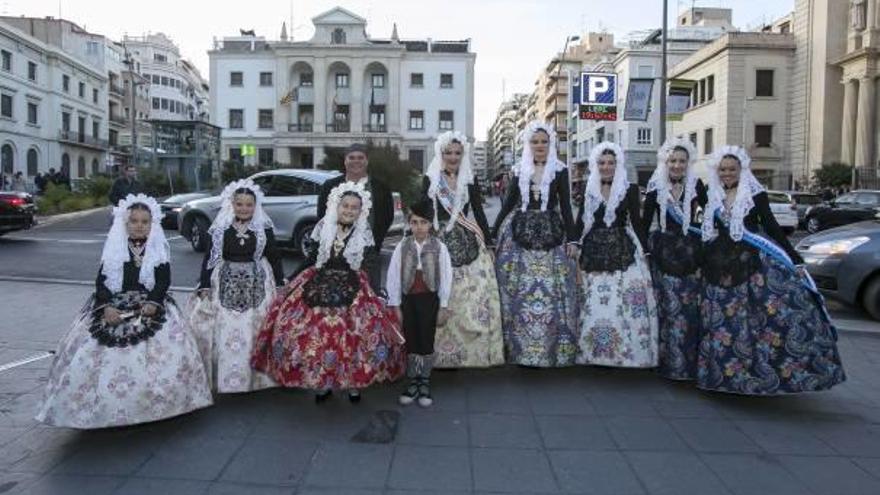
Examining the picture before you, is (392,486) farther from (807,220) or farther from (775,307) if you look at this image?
(807,220)

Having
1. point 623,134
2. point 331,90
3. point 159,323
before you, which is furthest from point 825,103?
point 159,323

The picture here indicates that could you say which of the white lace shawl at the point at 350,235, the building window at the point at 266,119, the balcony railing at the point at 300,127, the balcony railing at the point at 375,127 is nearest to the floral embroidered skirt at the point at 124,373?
the white lace shawl at the point at 350,235

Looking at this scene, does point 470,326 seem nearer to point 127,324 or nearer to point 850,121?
point 127,324

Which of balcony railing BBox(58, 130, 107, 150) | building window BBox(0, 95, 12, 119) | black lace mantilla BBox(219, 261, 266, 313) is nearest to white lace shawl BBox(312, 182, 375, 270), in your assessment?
black lace mantilla BBox(219, 261, 266, 313)

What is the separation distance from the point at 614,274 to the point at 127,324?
3.44 metres

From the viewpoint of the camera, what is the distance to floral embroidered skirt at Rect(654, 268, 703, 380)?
5.34 metres

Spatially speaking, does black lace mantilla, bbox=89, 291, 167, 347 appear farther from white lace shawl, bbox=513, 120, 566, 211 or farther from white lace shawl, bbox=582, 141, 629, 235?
white lace shawl, bbox=582, 141, 629, 235

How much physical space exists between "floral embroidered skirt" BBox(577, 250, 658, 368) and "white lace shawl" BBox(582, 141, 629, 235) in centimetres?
41

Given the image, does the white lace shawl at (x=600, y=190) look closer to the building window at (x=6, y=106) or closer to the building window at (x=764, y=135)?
the building window at (x=764, y=135)

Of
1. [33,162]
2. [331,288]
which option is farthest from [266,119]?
[331,288]

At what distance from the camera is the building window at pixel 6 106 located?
4800 cm

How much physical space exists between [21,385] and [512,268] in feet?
12.4

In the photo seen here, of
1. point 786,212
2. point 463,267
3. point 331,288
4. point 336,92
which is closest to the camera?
point 331,288

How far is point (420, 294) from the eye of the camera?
506 centimetres
